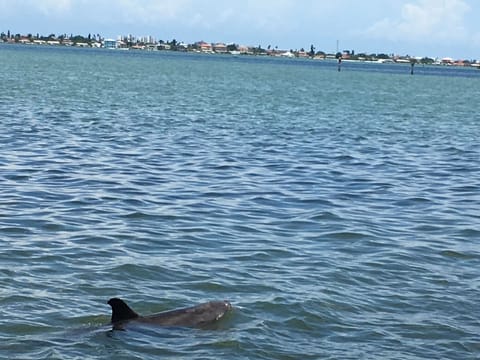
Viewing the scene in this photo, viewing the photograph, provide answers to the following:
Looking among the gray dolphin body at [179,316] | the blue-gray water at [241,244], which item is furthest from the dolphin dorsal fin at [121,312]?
the blue-gray water at [241,244]

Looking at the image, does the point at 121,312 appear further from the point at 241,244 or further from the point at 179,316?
the point at 241,244

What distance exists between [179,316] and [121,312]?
86 cm

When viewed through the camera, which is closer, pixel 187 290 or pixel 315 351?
pixel 315 351

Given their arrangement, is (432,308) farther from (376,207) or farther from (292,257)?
(376,207)

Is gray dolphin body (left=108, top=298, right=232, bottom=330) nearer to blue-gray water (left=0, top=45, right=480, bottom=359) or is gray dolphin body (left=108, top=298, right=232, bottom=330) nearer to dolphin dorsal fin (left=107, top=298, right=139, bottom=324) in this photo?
dolphin dorsal fin (left=107, top=298, right=139, bottom=324)

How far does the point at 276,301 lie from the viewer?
41.5ft

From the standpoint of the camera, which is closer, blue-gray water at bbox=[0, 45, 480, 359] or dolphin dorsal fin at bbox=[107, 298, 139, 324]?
dolphin dorsal fin at bbox=[107, 298, 139, 324]

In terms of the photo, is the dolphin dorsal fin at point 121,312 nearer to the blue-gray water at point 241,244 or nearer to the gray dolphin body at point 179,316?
the gray dolphin body at point 179,316

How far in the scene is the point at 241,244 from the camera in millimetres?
15938

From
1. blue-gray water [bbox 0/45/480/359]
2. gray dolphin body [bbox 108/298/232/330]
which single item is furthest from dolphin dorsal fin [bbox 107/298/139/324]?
blue-gray water [bbox 0/45/480/359]

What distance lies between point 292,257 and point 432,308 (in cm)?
311

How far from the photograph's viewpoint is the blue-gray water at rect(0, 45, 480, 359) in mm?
11258

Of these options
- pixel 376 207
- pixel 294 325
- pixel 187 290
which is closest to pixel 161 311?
pixel 187 290

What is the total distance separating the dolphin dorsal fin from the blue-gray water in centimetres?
20
